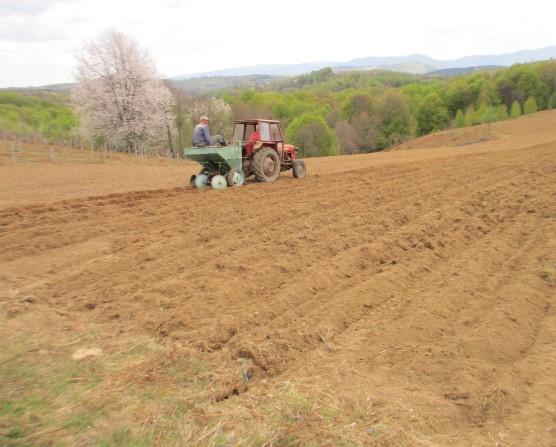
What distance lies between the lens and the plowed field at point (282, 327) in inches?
127

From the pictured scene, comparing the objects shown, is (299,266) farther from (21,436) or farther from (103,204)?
(103,204)

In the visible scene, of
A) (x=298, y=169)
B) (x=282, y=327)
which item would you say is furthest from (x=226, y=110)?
(x=282, y=327)

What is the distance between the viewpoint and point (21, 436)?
3.09 m

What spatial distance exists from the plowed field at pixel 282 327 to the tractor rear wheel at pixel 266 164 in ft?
12.0

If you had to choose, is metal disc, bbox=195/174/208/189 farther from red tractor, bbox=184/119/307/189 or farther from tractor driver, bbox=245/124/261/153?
tractor driver, bbox=245/124/261/153

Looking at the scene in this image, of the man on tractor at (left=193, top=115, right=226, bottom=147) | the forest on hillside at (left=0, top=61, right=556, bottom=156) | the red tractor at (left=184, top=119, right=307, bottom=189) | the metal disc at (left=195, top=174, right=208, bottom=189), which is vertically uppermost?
the man on tractor at (left=193, top=115, right=226, bottom=147)

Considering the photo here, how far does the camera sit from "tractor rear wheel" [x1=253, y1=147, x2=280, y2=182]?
12555 mm

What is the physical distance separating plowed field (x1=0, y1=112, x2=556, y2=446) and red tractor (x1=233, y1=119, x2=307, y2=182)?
374 cm

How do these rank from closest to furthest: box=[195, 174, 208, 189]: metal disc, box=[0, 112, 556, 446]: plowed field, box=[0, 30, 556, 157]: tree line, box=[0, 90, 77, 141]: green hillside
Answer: box=[0, 112, 556, 446]: plowed field → box=[195, 174, 208, 189]: metal disc → box=[0, 30, 556, 157]: tree line → box=[0, 90, 77, 141]: green hillside

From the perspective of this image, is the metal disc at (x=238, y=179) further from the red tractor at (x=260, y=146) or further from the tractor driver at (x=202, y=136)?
the tractor driver at (x=202, y=136)

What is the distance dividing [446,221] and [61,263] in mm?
5866

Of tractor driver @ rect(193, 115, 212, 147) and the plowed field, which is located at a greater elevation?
tractor driver @ rect(193, 115, 212, 147)

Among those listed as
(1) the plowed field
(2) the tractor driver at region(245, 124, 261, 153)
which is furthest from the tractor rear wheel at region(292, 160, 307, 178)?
(1) the plowed field

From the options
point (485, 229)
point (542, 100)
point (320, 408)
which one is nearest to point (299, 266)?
point (320, 408)
